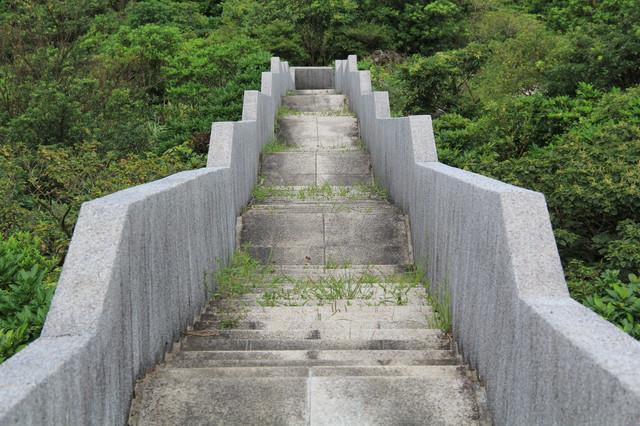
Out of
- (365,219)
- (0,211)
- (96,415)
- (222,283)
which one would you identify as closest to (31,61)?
(0,211)

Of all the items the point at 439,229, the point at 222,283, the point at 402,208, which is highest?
the point at 439,229

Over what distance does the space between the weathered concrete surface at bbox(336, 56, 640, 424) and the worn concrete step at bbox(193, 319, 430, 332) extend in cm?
46

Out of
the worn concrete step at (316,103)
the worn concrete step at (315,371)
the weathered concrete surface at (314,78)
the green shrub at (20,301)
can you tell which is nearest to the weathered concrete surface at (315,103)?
the worn concrete step at (316,103)

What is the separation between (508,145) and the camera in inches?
377

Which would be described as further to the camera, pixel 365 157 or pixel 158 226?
pixel 365 157

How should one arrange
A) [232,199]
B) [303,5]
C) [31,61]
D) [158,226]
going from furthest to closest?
[303,5] → [31,61] → [232,199] → [158,226]

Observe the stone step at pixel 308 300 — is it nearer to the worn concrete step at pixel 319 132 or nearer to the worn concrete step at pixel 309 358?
the worn concrete step at pixel 309 358

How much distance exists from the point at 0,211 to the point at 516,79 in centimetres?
970

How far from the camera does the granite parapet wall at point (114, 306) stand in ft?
7.65

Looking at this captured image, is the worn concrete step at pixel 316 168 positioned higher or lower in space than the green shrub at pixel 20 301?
lower

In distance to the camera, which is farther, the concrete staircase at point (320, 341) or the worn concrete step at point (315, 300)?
the worn concrete step at point (315, 300)

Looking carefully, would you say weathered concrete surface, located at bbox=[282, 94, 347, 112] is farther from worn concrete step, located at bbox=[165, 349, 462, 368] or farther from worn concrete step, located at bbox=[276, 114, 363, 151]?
worn concrete step, located at bbox=[165, 349, 462, 368]

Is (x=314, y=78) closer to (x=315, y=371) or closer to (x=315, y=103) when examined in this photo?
(x=315, y=103)

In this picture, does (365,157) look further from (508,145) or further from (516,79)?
(516,79)
